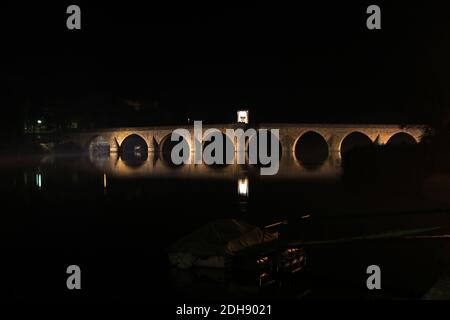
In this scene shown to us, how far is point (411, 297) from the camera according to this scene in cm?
1088

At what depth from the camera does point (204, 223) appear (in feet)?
74.7

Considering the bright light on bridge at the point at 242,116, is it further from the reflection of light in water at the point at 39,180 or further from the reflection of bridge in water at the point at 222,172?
the reflection of light in water at the point at 39,180

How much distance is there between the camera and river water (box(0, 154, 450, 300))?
40.7 feet

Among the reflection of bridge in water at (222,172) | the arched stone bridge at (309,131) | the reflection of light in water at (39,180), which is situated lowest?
the reflection of bridge in water at (222,172)

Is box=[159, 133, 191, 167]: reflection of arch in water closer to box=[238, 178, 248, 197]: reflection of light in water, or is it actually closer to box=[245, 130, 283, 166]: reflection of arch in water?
box=[245, 130, 283, 166]: reflection of arch in water

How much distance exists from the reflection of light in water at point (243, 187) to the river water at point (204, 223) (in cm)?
14

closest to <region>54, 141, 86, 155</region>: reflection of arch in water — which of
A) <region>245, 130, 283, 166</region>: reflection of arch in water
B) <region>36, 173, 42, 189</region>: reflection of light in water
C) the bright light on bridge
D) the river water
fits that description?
the bright light on bridge

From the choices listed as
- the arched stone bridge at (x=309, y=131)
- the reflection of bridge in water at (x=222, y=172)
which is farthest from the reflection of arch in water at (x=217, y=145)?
the reflection of bridge in water at (x=222, y=172)

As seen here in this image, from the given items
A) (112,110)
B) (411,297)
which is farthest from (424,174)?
(112,110)

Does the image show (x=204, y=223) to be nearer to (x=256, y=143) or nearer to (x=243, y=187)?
(x=243, y=187)

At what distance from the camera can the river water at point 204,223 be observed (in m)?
12.4
